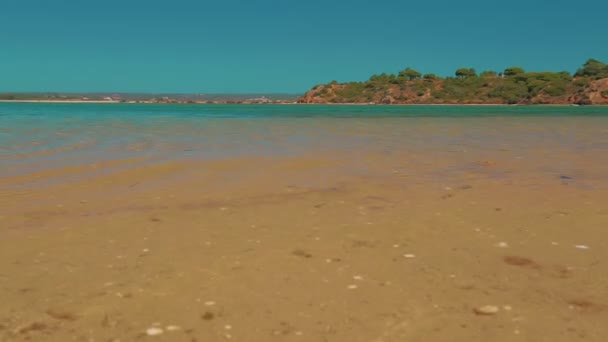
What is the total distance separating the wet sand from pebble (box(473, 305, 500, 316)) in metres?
0.01

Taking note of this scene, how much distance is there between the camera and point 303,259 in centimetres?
398

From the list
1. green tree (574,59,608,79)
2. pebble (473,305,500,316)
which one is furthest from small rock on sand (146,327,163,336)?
green tree (574,59,608,79)

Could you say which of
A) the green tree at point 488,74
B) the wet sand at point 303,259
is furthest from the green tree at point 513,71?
the wet sand at point 303,259

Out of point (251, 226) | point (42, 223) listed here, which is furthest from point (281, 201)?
point (42, 223)

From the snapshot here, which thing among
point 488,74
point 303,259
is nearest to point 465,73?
point 488,74

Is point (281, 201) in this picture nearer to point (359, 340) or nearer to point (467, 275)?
point (467, 275)

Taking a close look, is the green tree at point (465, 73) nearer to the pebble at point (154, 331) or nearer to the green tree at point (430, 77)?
the green tree at point (430, 77)

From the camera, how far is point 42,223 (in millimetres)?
5043

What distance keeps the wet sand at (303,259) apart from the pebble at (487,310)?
0.5 inches

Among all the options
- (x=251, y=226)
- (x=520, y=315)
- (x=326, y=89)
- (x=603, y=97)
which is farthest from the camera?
(x=326, y=89)

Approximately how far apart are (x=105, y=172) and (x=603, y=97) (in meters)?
119

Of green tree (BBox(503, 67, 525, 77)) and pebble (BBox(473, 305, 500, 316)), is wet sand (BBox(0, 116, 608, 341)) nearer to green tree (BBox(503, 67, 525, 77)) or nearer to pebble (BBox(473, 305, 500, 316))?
pebble (BBox(473, 305, 500, 316))

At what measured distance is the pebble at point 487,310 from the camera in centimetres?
303

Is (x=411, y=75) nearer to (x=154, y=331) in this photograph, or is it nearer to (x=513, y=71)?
(x=513, y=71)
